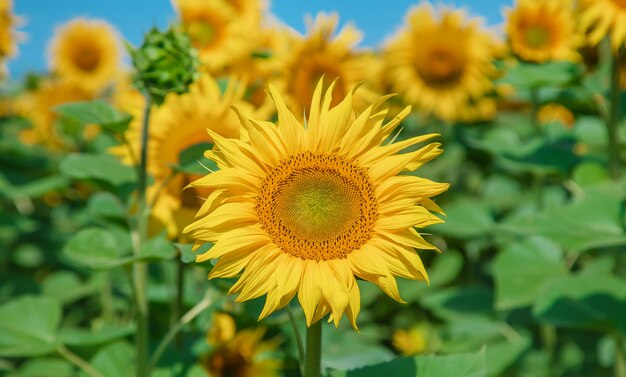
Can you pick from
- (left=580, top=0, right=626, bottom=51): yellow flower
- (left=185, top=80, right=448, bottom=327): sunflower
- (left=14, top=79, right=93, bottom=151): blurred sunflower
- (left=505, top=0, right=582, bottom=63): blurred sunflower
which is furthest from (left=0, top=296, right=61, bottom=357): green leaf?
(left=14, top=79, right=93, bottom=151): blurred sunflower

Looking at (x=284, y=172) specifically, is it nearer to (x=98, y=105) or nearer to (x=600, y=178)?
(x=98, y=105)

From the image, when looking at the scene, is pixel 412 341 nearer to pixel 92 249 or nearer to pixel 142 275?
pixel 142 275

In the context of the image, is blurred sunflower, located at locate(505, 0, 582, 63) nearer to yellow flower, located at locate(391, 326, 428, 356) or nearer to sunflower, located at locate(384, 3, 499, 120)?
sunflower, located at locate(384, 3, 499, 120)

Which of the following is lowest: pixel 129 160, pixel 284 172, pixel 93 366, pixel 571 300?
pixel 93 366

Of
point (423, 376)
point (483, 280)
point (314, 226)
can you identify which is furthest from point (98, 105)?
point (483, 280)

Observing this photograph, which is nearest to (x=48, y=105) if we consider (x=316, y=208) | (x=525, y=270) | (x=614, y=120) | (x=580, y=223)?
(x=525, y=270)

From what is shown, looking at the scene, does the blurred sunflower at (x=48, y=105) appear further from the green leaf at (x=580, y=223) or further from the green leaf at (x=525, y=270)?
the green leaf at (x=580, y=223)

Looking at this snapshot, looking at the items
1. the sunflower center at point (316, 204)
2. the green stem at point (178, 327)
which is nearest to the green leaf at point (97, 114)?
the green stem at point (178, 327)
